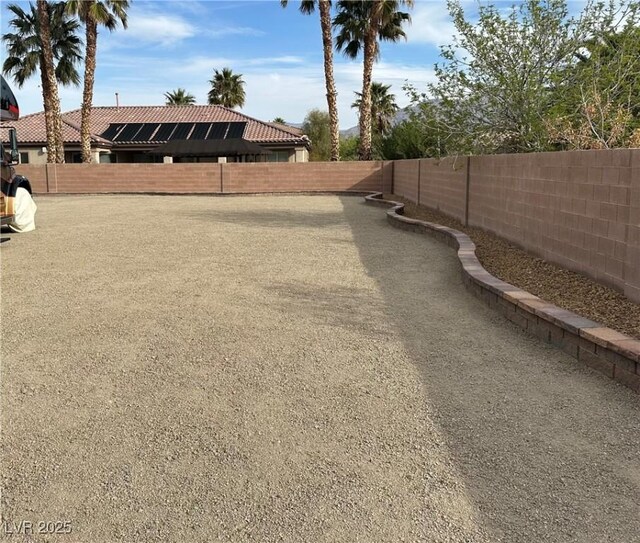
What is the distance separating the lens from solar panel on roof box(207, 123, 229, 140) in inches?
1551

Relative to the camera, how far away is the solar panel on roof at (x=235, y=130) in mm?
40156

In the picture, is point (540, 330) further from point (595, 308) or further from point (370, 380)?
point (370, 380)

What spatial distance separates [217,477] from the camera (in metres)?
3.28

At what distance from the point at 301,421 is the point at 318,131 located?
2635 inches

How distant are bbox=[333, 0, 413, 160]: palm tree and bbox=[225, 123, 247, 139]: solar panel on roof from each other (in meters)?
8.84

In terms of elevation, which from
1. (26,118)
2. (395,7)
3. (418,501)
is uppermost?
(395,7)

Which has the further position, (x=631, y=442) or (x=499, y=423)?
(x=499, y=423)

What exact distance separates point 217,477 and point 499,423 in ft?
5.80

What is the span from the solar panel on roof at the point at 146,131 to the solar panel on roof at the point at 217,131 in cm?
396

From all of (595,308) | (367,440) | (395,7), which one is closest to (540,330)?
(595,308)

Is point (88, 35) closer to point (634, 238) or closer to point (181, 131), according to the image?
point (181, 131)

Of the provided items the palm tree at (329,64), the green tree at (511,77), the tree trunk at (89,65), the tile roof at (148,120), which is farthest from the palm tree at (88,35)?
the green tree at (511,77)

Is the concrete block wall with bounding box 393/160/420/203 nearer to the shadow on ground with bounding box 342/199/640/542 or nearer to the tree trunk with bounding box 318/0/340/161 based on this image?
the tree trunk with bounding box 318/0/340/161

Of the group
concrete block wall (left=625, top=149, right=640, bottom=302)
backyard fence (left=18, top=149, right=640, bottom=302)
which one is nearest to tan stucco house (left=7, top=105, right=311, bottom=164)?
backyard fence (left=18, top=149, right=640, bottom=302)
